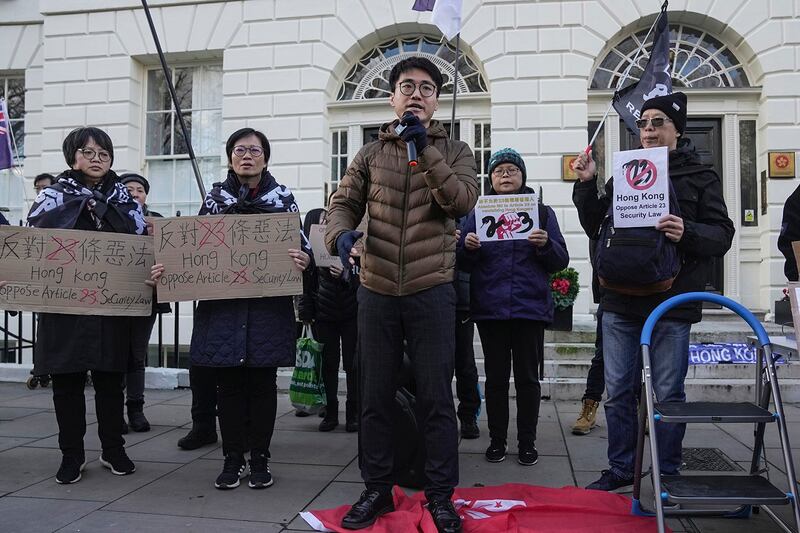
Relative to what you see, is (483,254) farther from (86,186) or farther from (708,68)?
(708,68)

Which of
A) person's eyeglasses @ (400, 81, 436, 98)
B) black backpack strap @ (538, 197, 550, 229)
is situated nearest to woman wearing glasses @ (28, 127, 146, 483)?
person's eyeglasses @ (400, 81, 436, 98)

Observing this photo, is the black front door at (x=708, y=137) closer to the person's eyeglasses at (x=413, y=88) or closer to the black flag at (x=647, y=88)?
the black flag at (x=647, y=88)

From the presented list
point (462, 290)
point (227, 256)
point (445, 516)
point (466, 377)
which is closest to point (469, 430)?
point (466, 377)

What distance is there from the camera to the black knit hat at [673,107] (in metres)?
3.52

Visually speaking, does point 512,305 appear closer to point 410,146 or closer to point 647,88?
point 410,146

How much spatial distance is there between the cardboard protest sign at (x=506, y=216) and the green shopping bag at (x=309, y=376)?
77.2 inches

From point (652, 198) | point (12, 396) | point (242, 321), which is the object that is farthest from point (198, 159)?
point (652, 198)

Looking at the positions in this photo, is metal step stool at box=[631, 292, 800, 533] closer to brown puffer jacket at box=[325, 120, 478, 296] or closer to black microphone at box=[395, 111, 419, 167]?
brown puffer jacket at box=[325, 120, 478, 296]

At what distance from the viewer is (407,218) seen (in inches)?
125

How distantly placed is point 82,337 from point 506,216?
8.98 ft

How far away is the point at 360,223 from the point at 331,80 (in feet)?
21.0

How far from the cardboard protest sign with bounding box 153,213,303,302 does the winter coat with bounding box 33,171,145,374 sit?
36cm

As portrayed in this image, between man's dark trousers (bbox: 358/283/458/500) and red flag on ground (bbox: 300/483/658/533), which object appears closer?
red flag on ground (bbox: 300/483/658/533)

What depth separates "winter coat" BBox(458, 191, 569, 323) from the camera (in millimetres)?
4238
